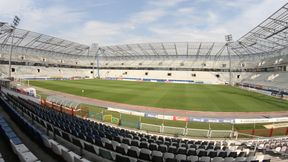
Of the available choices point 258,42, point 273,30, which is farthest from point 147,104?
point 258,42

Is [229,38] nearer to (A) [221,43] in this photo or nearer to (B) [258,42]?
(A) [221,43]

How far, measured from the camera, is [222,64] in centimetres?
8669

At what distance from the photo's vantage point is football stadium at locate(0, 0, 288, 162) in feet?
26.4

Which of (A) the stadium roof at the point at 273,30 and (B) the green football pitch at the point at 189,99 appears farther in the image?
(A) the stadium roof at the point at 273,30

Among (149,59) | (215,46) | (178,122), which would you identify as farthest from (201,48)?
(178,122)

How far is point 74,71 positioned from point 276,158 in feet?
309

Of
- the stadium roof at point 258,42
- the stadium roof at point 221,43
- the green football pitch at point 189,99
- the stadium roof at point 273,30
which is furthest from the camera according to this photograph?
the stadium roof at point 221,43

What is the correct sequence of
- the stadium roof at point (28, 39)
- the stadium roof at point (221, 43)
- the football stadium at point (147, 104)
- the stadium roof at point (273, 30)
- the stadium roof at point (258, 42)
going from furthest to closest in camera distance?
the stadium roof at point (28, 39) < the stadium roof at point (221, 43) < the stadium roof at point (258, 42) < the stadium roof at point (273, 30) < the football stadium at point (147, 104)

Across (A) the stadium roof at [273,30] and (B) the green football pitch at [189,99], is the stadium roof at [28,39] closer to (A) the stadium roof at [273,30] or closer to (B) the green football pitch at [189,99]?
(B) the green football pitch at [189,99]

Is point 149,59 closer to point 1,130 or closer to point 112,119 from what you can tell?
point 112,119

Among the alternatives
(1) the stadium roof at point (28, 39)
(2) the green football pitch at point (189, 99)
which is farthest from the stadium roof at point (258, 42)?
(1) the stadium roof at point (28, 39)

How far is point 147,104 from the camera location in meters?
28.2

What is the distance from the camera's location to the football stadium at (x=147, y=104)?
805cm

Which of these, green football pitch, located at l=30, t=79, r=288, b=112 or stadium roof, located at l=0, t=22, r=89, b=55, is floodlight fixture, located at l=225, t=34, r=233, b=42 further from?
stadium roof, located at l=0, t=22, r=89, b=55
